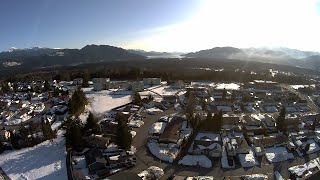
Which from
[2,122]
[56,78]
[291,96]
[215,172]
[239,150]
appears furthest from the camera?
[56,78]

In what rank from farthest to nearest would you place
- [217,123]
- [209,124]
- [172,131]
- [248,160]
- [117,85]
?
[117,85]
[209,124]
[217,123]
[172,131]
[248,160]

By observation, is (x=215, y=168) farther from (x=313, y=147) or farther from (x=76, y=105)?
(x=76, y=105)

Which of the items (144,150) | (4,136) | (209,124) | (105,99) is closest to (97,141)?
(144,150)

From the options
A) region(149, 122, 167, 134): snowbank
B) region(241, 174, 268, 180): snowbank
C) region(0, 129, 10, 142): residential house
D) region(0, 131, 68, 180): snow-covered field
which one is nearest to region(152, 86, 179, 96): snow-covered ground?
region(149, 122, 167, 134): snowbank

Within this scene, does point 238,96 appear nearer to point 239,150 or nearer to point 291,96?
point 291,96

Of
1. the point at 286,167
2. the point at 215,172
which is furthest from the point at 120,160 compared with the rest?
the point at 286,167

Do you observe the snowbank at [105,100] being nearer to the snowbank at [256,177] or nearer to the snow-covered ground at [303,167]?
the snowbank at [256,177]
